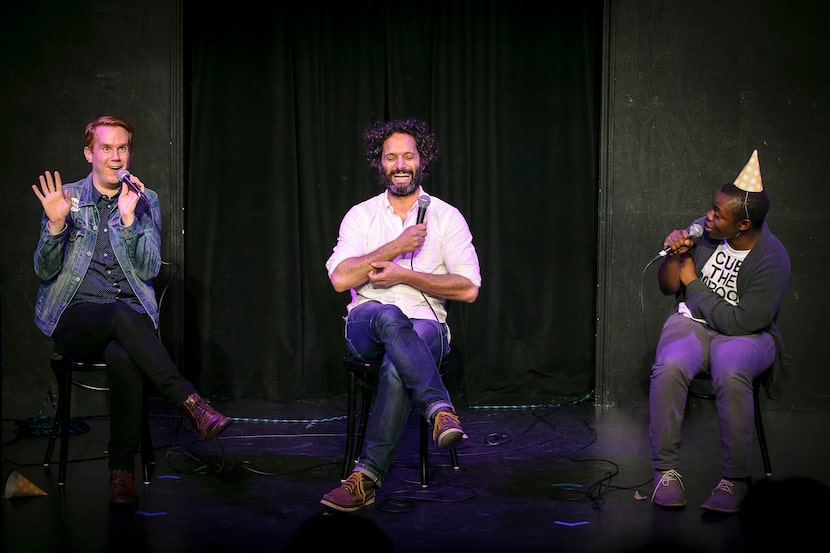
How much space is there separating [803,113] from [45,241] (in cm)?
405

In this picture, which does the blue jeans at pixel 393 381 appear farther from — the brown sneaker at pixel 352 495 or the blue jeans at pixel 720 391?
the blue jeans at pixel 720 391

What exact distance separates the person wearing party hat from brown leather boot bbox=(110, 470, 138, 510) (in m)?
1.95

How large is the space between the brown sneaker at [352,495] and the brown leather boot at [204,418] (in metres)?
0.50

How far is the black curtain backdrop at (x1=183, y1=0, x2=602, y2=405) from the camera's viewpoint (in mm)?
5273

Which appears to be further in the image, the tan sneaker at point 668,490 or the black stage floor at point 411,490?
the tan sneaker at point 668,490

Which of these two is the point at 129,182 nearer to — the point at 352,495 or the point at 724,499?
the point at 352,495

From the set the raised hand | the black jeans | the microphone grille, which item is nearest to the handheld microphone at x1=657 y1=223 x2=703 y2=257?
the microphone grille

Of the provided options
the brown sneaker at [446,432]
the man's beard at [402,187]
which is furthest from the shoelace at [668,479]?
the man's beard at [402,187]

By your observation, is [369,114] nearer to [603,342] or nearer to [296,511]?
[603,342]

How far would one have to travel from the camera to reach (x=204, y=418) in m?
3.52

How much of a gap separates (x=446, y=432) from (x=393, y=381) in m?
0.35

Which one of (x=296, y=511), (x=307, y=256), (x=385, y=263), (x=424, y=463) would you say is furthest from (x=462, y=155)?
(x=296, y=511)

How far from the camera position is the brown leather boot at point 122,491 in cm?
333

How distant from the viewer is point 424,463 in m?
3.67
